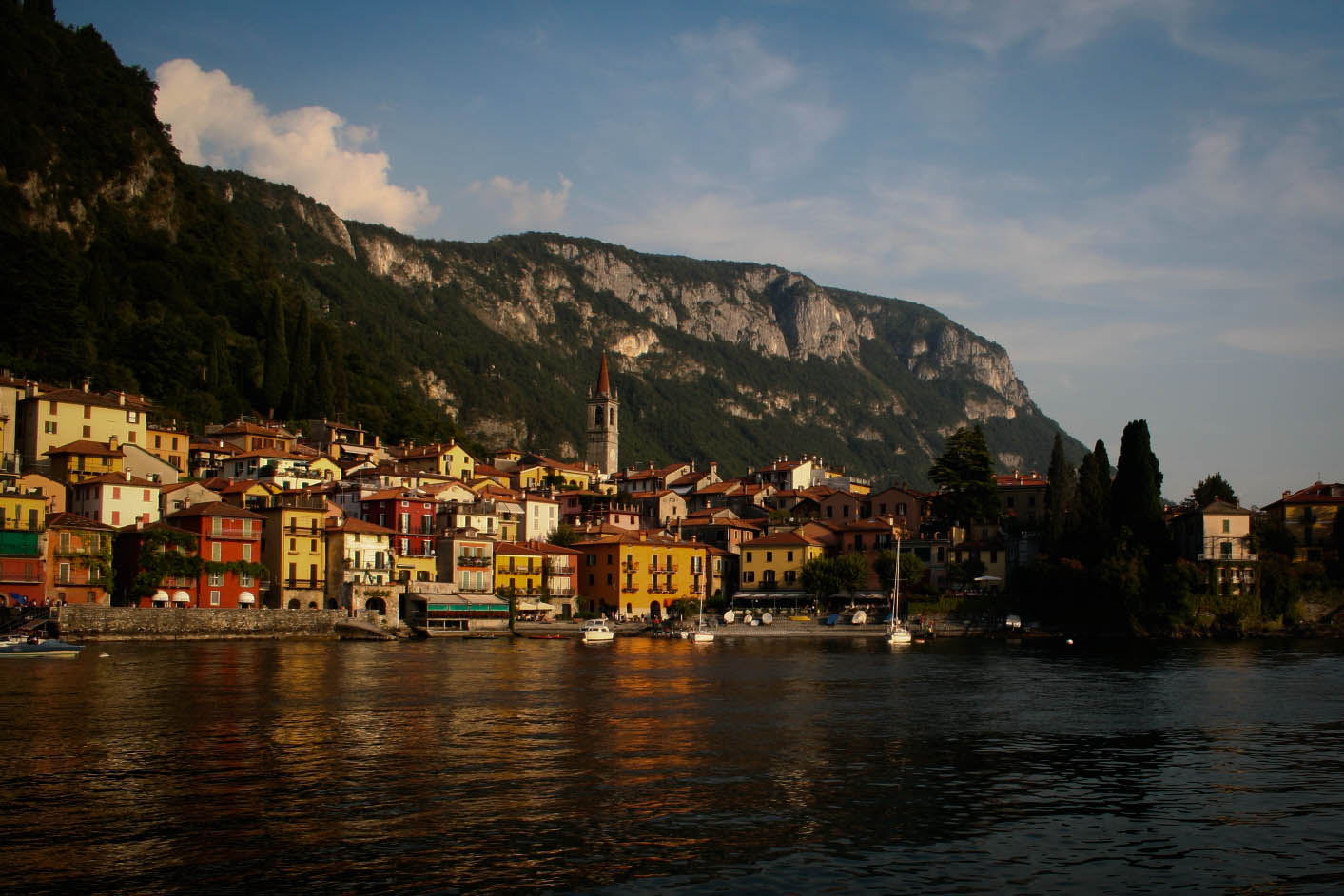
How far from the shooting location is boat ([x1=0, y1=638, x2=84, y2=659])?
185 ft

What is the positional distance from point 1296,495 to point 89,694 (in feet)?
272

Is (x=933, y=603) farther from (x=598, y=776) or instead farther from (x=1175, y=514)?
(x=598, y=776)

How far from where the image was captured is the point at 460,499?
99.2 meters

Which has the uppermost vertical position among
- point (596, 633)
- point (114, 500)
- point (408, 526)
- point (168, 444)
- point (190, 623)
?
point (168, 444)

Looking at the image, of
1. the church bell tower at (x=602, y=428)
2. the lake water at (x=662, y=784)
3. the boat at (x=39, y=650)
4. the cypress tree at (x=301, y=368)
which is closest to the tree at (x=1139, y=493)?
the lake water at (x=662, y=784)

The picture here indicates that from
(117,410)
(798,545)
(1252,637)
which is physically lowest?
(1252,637)

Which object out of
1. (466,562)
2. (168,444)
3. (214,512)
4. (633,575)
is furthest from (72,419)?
(633,575)

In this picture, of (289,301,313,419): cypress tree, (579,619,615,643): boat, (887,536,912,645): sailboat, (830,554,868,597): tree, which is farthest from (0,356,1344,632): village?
(579,619,615,643): boat

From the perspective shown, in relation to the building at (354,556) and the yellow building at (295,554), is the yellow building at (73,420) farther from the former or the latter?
the building at (354,556)

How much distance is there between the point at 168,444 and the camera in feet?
311

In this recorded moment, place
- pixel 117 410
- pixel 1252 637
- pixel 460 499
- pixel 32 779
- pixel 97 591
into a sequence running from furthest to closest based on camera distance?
pixel 460 499 → pixel 117 410 → pixel 1252 637 → pixel 97 591 → pixel 32 779

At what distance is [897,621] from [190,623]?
46.5m

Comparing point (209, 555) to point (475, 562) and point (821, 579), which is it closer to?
point (475, 562)

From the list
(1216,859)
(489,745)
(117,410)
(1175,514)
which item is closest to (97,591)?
(117,410)
